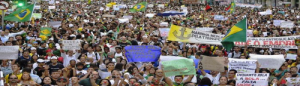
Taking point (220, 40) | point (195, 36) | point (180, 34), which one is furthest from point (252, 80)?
point (180, 34)

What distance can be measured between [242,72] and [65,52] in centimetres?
457

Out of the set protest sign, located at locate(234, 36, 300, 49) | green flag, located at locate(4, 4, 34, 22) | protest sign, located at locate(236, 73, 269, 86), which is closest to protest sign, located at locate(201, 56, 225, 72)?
protest sign, located at locate(236, 73, 269, 86)

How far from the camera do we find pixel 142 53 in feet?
36.1

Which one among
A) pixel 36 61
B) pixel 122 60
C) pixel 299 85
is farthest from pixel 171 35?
pixel 299 85

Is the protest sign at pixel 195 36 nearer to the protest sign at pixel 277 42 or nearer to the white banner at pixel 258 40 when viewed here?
the white banner at pixel 258 40

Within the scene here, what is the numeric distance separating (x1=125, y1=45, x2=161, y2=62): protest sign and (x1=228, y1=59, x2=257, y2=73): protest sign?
1.98 metres

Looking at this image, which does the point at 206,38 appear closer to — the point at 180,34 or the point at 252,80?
the point at 180,34

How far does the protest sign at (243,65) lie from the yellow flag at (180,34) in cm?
322

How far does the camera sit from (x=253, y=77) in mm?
8711

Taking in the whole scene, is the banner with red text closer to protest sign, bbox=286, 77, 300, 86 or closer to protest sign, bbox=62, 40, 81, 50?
protest sign, bbox=62, 40, 81, 50

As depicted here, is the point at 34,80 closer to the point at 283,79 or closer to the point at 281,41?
the point at 283,79

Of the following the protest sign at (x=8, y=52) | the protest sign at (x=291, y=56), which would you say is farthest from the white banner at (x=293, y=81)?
the protest sign at (x=8, y=52)

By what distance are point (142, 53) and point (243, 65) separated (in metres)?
2.34

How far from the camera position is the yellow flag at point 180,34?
12727 mm
